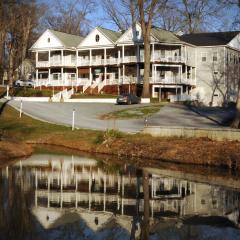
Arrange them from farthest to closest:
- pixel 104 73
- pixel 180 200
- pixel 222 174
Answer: pixel 104 73 < pixel 222 174 < pixel 180 200

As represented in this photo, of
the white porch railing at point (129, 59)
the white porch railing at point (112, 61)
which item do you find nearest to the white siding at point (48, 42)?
the white porch railing at point (112, 61)

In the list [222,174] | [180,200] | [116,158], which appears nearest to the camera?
[180,200]

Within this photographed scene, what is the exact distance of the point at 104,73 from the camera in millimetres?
72500

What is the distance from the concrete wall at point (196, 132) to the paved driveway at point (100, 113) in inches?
127

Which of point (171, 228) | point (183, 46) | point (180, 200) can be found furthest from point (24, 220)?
point (183, 46)

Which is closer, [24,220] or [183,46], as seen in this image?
[24,220]

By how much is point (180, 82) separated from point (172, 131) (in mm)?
37189

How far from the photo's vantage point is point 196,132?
1102 inches

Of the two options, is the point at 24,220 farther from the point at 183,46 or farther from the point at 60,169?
the point at 183,46

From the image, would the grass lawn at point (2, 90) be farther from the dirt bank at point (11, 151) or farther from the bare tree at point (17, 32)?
the dirt bank at point (11, 151)

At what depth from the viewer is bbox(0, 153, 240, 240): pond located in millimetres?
11258

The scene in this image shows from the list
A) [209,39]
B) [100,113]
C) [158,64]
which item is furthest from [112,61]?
[100,113]

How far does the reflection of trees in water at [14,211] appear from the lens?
10.8 meters

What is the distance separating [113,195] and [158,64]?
51.7 meters
